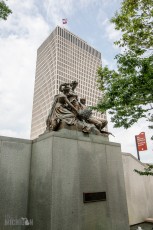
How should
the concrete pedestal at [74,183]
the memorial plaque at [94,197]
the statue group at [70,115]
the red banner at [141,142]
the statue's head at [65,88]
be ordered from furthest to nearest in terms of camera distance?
the red banner at [141,142], the statue's head at [65,88], the statue group at [70,115], the memorial plaque at [94,197], the concrete pedestal at [74,183]

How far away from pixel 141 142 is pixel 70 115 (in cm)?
1279

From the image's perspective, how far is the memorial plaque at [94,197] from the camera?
18.3 feet

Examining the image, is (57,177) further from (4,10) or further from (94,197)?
(4,10)

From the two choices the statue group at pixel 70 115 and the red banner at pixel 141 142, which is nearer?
the statue group at pixel 70 115

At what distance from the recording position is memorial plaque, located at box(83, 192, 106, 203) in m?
5.58

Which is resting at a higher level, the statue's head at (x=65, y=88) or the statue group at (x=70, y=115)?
the statue's head at (x=65, y=88)

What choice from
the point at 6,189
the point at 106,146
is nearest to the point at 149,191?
the point at 106,146

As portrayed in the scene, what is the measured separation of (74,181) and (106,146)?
83.5 inches

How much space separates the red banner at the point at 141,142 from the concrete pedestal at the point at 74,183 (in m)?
Result: 10.9

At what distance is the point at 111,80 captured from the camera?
9055 mm

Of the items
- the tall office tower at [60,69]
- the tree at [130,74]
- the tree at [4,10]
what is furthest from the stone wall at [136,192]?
the tall office tower at [60,69]

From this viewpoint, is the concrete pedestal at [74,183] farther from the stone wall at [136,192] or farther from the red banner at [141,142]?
the red banner at [141,142]

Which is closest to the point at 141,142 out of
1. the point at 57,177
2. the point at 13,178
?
the point at 57,177

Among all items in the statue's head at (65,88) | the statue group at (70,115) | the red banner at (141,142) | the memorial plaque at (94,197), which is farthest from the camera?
the red banner at (141,142)
